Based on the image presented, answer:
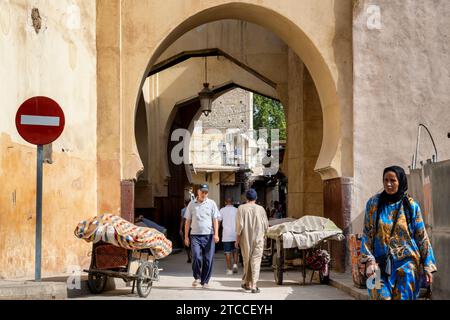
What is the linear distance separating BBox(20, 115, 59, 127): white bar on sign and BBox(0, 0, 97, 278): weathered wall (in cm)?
72

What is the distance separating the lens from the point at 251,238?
1120 centimetres

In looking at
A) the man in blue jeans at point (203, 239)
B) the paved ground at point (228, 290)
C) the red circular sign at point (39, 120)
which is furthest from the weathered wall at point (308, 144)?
the red circular sign at point (39, 120)

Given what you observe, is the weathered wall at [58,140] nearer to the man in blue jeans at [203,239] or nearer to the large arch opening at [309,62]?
the large arch opening at [309,62]

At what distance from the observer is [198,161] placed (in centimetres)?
4119

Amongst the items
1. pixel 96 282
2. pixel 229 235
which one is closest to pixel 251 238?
pixel 96 282

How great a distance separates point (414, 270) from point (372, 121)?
6759 mm

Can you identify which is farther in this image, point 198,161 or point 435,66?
point 198,161

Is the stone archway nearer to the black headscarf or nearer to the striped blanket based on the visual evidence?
the striped blanket

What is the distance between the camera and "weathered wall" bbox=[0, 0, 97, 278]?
9.45 metres

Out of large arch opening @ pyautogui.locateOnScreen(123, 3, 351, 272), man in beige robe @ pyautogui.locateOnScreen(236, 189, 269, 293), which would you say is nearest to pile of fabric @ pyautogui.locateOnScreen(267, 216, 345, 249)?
man in beige robe @ pyautogui.locateOnScreen(236, 189, 269, 293)

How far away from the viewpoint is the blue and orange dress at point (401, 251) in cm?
661

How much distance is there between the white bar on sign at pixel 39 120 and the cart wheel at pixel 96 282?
249cm

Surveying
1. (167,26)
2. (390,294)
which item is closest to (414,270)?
(390,294)
